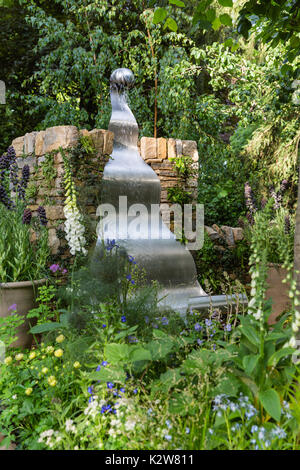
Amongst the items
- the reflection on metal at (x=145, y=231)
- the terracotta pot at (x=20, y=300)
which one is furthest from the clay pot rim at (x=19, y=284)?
the reflection on metal at (x=145, y=231)

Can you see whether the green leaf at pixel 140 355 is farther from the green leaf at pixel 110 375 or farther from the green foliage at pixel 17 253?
the green foliage at pixel 17 253

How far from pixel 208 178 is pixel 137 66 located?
7.55 feet

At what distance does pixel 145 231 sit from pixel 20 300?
5.19 feet

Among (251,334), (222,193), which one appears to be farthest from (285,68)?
(222,193)

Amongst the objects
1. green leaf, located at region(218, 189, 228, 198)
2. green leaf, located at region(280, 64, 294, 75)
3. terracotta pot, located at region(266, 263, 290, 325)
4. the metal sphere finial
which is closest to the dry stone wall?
the metal sphere finial

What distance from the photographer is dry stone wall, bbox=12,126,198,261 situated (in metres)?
3.53

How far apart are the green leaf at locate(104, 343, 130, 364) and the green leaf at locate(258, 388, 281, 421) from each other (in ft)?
1.81

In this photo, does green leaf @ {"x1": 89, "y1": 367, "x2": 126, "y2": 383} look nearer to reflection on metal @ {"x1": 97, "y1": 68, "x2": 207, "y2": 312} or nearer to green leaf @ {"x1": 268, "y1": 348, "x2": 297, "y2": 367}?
green leaf @ {"x1": 268, "y1": 348, "x2": 297, "y2": 367}

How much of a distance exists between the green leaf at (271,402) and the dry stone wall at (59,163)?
7.78ft

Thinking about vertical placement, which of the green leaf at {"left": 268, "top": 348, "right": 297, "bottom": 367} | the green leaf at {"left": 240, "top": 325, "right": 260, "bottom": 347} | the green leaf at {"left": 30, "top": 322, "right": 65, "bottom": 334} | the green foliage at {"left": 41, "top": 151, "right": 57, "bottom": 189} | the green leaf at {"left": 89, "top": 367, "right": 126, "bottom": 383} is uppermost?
the green foliage at {"left": 41, "top": 151, "right": 57, "bottom": 189}

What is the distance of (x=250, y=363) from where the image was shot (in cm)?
147

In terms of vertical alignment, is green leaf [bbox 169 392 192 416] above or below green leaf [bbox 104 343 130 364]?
below

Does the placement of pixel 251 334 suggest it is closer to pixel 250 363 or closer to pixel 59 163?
pixel 250 363

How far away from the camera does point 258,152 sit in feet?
18.8
